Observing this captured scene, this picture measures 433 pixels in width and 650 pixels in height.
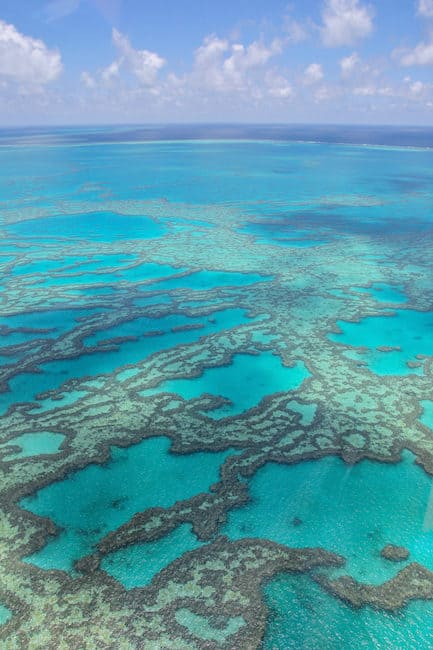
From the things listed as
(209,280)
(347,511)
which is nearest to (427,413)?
(347,511)

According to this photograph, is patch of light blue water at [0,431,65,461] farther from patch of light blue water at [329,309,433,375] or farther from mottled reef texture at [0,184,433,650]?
patch of light blue water at [329,309,433,375]

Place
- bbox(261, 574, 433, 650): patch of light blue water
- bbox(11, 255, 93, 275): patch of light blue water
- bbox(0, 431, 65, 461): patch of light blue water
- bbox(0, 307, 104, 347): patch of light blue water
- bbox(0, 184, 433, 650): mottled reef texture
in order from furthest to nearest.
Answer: bbox(11, 255, 93, 275): patch of light blue water
bbox(0, 307, 104, 347): patch of light blue water
bbox(0, 431, 65, 461): patch of light blue water
bbox(0, 184, 433, 650): mottled reef texture
bbox(261, 574, 433, 650): patch of light blue water

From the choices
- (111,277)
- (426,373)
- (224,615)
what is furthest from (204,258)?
(224,615)

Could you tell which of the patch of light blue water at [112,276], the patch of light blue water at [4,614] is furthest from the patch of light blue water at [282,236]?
the patch of light blue water at [4,614]

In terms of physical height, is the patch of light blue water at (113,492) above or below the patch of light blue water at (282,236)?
below


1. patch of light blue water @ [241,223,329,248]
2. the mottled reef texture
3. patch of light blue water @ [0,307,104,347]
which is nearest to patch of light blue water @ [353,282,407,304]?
the mottled reef texture

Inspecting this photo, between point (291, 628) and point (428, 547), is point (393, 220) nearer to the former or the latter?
point (428, 547)

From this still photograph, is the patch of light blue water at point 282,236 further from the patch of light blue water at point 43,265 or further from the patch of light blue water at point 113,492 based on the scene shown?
the patch of light blue water at point 113,492
